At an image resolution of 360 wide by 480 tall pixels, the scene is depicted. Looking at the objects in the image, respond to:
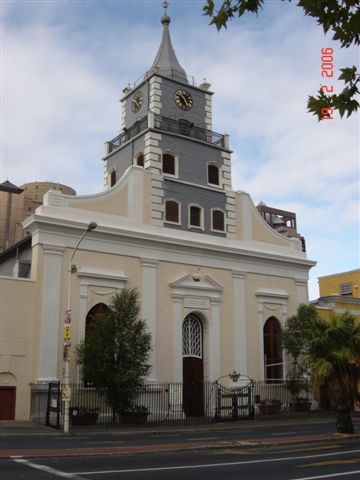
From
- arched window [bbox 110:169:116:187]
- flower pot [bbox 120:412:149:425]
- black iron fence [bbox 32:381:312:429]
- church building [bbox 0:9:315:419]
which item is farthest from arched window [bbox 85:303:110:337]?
arched window [bbox 110:169:116:187]

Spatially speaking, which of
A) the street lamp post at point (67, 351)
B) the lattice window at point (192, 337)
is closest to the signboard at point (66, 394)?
the street lamp post at point (67, 351)

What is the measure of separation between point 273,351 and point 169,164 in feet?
42.5

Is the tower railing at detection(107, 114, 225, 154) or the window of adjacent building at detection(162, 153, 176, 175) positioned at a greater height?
the tower railing at detection(107, 114, 225, 154)

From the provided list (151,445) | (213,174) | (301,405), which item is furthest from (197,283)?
(151,445)

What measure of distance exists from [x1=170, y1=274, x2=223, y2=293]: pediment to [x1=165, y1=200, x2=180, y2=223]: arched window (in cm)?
331

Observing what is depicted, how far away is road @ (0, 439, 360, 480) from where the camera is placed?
12.0 meters

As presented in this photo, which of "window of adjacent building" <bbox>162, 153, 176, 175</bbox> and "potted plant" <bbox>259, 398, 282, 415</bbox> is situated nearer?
"potted plant" <bbox>259, 398, 282, 415</bbox>

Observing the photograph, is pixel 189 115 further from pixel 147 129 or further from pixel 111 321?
pixel 111 321

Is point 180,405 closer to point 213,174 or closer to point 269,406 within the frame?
point 269,406

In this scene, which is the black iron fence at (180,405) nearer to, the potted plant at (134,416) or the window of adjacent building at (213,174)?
the potted plant at (134,416)

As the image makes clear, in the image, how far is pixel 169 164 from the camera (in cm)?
3469

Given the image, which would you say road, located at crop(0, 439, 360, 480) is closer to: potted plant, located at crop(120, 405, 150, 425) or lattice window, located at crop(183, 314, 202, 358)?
potted plant, located at crop(120, 405, 150, 425)

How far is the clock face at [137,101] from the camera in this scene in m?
37.4

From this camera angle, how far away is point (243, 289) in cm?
3544
